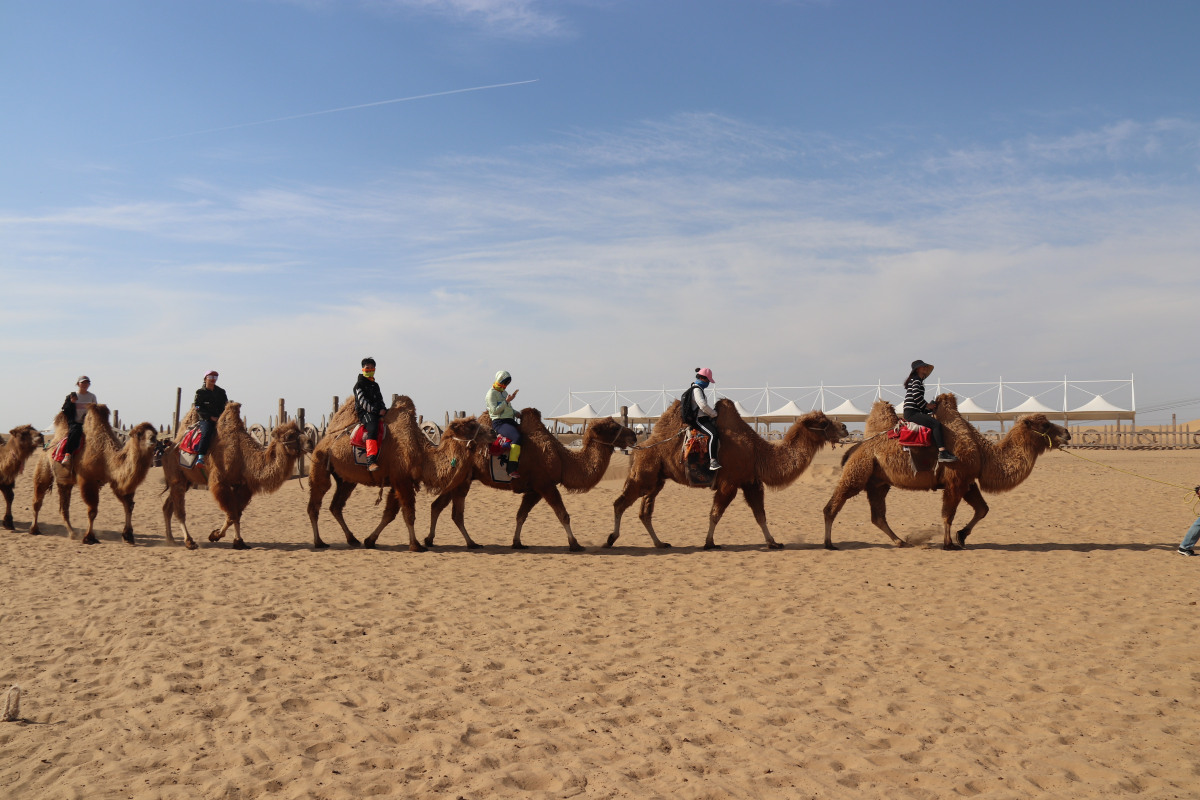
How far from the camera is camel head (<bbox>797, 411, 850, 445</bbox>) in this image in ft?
38.8

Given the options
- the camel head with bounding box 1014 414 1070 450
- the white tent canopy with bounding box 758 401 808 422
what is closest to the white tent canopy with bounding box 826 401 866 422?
the white tent canopy with bounding box 758 401 808 422

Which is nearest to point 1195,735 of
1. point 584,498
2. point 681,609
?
point 681,609

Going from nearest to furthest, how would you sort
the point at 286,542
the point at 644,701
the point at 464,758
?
the point at 464,758 → the point at 644,701 → the point at 286,542

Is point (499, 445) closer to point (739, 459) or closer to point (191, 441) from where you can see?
point (739, 459)

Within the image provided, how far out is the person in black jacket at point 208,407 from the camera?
39.0 feet

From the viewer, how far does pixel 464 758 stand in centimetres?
436

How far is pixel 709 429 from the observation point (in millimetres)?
11680

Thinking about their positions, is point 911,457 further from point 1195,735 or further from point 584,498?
point 584,498

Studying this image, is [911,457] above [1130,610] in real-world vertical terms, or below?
above

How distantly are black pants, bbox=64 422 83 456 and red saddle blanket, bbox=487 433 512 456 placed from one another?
7.02 metres

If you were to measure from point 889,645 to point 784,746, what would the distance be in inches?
94.5

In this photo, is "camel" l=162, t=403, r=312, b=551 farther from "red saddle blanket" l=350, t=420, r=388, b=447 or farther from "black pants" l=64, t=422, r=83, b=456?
"black pants" l=64, t=422, r=83, b=456

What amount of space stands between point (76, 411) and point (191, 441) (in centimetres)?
279

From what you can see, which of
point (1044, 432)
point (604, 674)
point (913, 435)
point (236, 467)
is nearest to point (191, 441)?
point (236, 467)
